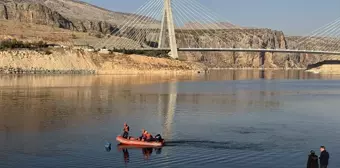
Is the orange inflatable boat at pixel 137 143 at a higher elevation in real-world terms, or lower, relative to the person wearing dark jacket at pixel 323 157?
lower

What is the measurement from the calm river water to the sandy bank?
68292 millimetres

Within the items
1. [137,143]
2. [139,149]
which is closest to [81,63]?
[137,143]

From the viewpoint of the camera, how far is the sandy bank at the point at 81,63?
124625 millimetres

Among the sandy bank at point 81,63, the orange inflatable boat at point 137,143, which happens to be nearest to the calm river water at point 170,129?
the orange inflatable boat at point 137,143

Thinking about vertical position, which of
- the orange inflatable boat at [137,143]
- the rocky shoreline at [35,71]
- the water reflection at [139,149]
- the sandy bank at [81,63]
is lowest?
the water reflection at [139,149]

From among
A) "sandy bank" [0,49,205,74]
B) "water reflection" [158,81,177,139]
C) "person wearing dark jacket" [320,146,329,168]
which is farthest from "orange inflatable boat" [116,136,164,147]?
"sandy bank" [0,49,205,74]

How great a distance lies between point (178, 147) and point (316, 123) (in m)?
13.3

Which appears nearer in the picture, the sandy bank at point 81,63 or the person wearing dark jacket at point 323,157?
the person wearing dark jacket at point 323,157

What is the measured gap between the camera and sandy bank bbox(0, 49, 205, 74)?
125m

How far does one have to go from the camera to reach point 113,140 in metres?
30.6

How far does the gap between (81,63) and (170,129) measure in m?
97.7

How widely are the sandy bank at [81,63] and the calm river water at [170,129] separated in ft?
224

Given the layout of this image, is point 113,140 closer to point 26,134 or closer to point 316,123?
point 26,134

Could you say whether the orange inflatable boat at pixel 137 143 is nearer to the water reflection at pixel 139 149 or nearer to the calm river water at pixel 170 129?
the water reflection at pixel 139 149
